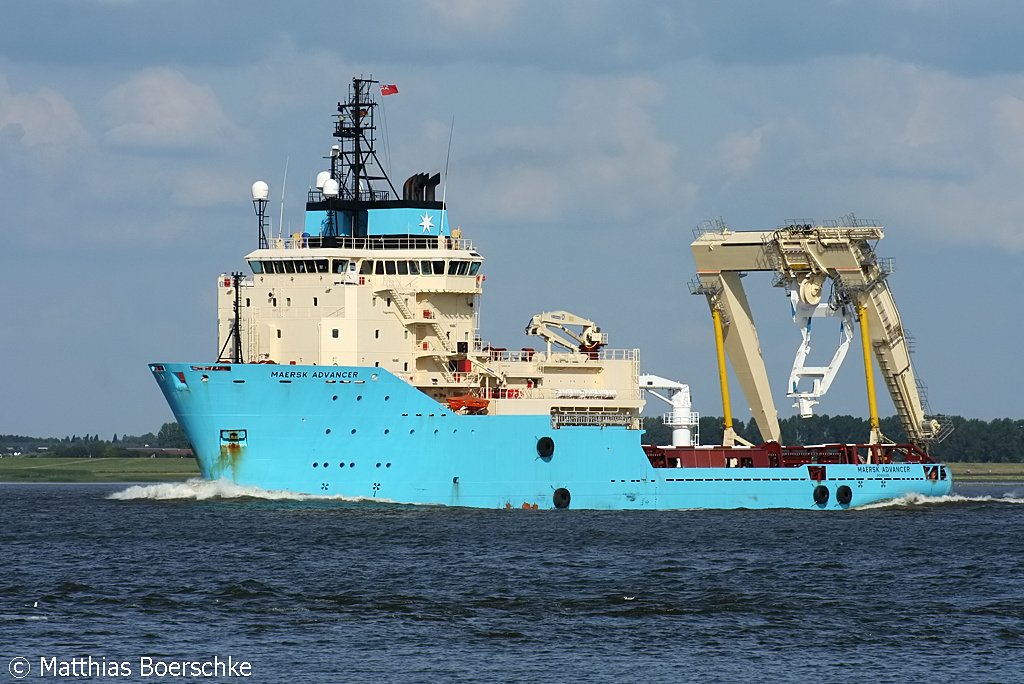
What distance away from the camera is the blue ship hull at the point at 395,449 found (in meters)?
43.2

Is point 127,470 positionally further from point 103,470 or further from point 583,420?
point 583,420

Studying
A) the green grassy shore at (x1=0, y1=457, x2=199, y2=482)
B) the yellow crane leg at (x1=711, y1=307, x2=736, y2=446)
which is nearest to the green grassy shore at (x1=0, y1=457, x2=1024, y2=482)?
the green grassy shore at (x1=0, y1=457, x2=199, y2=482)

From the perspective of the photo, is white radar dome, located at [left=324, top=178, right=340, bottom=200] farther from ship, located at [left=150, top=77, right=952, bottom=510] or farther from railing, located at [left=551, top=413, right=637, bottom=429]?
railing, located at [left=551, top=413, right=637, bottom=429]

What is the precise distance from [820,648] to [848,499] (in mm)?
25014

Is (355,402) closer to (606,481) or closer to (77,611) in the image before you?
(606,481)

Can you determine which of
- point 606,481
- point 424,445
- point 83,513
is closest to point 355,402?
point 424,445

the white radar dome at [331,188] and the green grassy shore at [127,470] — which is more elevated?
the white radar dome at [331,188]

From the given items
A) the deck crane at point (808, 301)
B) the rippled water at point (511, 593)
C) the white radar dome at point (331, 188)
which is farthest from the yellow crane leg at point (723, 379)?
the white radar dome at point (331, 188)

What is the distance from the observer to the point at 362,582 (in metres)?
30.5

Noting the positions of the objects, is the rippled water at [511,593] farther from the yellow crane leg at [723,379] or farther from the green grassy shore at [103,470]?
the green grassy shore at [103,470]

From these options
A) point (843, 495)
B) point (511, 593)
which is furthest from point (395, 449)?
point (511, 593)

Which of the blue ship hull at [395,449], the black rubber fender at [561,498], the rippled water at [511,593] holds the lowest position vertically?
the rippled water at [511,593]

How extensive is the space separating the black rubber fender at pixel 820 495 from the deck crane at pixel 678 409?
4751 millimetres

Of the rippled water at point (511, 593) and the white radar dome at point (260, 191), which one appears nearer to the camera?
the rippled water at point (511, 593)
